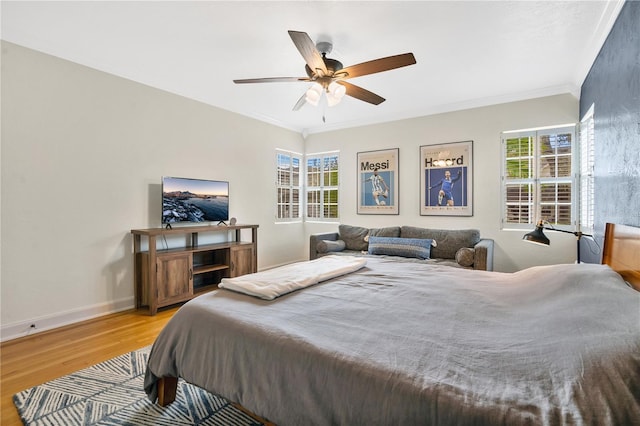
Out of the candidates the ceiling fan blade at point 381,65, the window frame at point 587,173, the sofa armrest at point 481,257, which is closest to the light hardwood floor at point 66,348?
the ceiling fan blade at point 381,65

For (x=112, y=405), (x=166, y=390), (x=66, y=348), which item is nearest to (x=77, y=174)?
(x=66, y=348)

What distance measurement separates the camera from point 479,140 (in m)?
4.59

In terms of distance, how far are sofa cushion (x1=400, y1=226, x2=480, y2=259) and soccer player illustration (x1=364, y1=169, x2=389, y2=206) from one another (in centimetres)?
104

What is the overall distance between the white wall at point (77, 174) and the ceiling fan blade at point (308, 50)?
236cm

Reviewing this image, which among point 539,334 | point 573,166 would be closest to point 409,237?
point 573,166

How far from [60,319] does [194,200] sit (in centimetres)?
184

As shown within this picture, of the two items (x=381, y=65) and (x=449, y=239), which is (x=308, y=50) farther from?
(x=449, y=239)

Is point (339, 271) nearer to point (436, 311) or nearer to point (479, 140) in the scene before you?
point (436, 311)

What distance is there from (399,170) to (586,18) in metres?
2.99

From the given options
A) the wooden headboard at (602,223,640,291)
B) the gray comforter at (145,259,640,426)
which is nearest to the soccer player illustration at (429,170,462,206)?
the wooden headboard at (602,223,640,291)

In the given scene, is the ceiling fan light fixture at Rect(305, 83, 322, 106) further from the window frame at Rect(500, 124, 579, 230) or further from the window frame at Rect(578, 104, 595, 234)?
the window frame at Rect(500, 124, 579, 230)

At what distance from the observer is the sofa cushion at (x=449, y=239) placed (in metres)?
4.24

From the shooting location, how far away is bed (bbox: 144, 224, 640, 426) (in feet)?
2.84

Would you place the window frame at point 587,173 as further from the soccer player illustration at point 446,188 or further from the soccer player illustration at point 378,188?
the soccer player illustration at point 378,188
